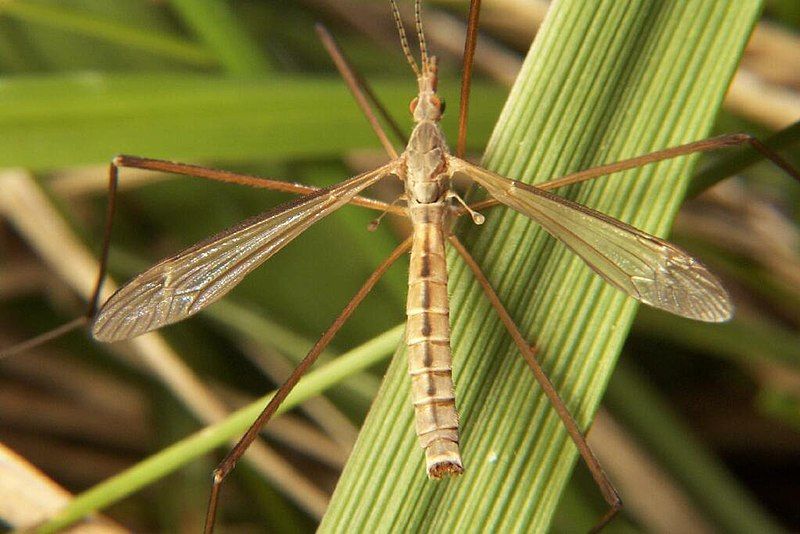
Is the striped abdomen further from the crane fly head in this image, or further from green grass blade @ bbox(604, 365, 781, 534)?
green grass blade @ bbox(604, 365, 781, 534)

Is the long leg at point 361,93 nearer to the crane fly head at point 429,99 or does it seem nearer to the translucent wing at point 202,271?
the crane fly head at point 429,99

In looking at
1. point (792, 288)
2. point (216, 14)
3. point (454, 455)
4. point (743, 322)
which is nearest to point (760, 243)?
point (792, 288)

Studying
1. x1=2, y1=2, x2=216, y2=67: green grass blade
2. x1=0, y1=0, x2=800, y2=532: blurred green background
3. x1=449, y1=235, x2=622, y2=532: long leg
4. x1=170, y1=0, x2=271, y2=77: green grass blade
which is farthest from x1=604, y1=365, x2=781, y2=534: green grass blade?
x1=2, y1=2, x2=216, y2=67: green grass blade

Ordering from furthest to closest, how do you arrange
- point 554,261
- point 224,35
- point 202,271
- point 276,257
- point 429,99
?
point 276,257
point 224,35
point 429,99
point 202,271
point 554,261

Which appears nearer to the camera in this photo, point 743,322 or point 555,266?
point 555,266

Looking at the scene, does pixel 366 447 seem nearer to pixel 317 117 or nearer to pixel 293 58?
pixel 317 117

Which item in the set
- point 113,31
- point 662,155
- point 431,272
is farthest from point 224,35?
point 662,155

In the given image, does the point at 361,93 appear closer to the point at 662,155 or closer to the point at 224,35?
the point at 224,35
